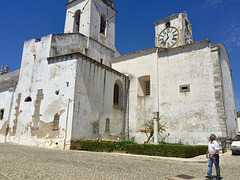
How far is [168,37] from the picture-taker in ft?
80.8

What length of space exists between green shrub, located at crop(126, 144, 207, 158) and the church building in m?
3.94

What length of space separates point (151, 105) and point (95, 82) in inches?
213

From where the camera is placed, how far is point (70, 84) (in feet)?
46.6

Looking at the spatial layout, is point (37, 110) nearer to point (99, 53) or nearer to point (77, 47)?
point (77, 47)

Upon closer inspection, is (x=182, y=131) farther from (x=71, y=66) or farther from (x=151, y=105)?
(x=71, y=66)

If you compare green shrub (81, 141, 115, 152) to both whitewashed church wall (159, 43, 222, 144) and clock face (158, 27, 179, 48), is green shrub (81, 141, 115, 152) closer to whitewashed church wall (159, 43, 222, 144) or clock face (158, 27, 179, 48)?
whitewashed church wall (159, 43, 222, 144)

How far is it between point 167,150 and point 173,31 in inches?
710

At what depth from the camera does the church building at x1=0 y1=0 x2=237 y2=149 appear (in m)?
14.2

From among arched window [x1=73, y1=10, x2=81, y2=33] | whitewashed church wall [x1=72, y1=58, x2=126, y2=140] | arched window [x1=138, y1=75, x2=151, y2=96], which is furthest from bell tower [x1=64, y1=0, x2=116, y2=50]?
arched window [x1=138, y1=75, x2=151, y2=96]

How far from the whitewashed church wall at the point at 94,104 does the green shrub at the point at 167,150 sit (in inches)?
158

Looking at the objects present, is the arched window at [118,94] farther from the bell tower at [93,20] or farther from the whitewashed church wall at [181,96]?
the bell tower at [93,20]

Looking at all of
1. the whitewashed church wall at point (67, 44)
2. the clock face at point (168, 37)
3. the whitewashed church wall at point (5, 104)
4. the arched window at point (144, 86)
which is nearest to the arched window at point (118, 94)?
the arched window at point (144, 86)

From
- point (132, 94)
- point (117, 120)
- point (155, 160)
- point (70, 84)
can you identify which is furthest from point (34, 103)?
point (155, 160)

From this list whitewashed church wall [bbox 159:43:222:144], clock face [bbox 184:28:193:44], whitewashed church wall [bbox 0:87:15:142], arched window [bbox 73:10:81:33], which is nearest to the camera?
whitewashed church wall [bbox 159:43:222:144]
